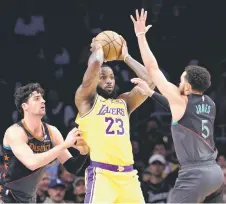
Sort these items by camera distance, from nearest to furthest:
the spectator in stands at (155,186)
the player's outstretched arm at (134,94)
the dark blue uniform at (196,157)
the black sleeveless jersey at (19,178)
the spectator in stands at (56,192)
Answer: the dark blue uniform at (196,157) < the black sleeveless jersey at (19,178) < the player's outstretched arm at (134,94) < the spectator in stands at (56,192) < the spectator in stands at (155,186)

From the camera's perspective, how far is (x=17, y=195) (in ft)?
19.6

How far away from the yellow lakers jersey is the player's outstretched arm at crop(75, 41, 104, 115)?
0.10m

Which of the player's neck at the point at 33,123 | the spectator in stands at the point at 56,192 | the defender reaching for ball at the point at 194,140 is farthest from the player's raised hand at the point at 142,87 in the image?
the spectator in stands at the point at 56,192

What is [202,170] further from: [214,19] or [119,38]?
[214,19]

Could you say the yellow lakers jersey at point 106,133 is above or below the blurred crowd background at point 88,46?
below

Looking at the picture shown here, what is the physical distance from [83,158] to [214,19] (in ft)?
22.2

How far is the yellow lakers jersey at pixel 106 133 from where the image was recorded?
6.00m

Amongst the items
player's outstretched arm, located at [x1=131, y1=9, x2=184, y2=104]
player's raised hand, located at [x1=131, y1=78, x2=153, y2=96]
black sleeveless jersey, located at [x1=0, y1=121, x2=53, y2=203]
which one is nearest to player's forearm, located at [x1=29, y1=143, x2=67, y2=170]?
black sleeveless jersey, located at [x1=0, y1=121, x2=53, y2=203]

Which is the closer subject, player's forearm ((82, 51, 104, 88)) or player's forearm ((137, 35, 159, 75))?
player's forearm ((137, 35, 159, 75))

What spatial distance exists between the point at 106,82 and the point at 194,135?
1.43 m

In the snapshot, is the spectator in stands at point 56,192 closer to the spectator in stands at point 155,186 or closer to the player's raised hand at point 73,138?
the spectator in stands at point 155,186

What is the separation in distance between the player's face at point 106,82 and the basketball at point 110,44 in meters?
0.15

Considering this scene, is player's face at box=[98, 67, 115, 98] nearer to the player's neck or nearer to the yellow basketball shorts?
the player's neck

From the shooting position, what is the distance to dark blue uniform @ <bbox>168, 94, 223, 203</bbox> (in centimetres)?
517
